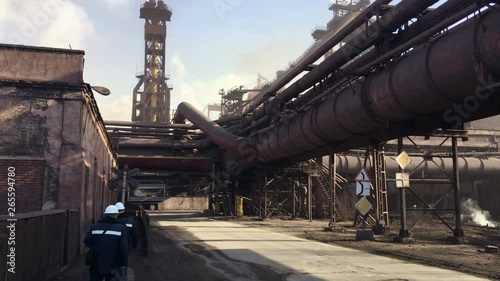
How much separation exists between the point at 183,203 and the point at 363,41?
43862mm

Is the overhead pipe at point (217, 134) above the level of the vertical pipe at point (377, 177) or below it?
above

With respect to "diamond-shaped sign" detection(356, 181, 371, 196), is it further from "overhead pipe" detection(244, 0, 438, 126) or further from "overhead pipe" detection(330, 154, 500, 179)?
"overhead pipe" detection(330, 154, 500, 179)

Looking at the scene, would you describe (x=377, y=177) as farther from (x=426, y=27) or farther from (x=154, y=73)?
(x=154, y=73)

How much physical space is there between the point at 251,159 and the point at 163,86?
35026mm

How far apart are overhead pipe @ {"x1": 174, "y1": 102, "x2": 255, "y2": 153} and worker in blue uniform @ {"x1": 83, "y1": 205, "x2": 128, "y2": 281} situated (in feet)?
56.9

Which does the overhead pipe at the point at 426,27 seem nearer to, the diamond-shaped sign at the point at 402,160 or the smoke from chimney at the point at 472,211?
the diamond-shaped sign at the point at 402,160

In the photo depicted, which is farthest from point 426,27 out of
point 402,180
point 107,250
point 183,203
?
point 183,203

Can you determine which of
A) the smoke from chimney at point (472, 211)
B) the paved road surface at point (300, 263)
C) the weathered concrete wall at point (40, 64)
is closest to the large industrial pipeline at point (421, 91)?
Result: the paved road surface at point (300, 263)

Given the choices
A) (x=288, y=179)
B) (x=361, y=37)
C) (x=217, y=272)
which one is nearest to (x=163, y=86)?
(x=288, y=179)

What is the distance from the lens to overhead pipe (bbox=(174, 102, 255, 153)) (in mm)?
22422

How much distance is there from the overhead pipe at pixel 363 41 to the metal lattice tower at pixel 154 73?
129ft

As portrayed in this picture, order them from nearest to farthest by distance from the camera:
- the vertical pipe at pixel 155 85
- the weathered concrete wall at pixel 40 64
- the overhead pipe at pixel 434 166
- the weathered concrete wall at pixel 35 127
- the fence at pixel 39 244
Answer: the fence at pixel 39 244 → the weathered concrete wall at pixel 35 127 → the weathered concrete wall at pixel 40 64 → the overhead pipe at pixel 434 166 → the vertical pipe at pixel 155 85

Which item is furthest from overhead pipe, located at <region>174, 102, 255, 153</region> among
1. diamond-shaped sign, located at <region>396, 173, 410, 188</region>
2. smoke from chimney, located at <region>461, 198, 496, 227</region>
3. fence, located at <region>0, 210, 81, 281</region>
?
smoke from chimney, located at <region>461, 198, 496, 227</region>

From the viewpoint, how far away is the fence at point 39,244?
5.06 m
